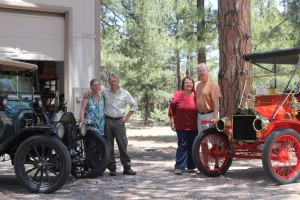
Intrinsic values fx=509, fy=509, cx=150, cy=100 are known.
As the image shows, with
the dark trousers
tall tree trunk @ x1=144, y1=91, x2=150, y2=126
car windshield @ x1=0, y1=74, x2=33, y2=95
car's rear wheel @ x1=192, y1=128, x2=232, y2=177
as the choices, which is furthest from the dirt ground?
tall tree trunk @ x1=144, y1=91, x2=150, y2=126

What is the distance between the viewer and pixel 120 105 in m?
8.25

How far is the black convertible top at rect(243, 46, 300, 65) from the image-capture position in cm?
780

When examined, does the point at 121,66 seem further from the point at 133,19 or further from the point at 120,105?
the point at 120,105

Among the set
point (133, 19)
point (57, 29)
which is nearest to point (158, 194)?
point (57, 29)

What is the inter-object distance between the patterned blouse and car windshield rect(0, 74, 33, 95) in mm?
960

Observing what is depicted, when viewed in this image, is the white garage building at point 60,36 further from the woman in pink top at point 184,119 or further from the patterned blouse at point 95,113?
the woman in pink top at point 184,119

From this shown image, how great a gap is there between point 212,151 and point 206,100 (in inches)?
32.4

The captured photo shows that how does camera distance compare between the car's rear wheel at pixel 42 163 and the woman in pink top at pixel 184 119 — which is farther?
the woman in pink top at pixel 184 119

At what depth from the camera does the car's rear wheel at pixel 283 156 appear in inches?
275

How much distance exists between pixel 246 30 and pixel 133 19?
1238 centimetres

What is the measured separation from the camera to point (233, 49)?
10.2 metres

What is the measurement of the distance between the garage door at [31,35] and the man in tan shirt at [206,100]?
4.68 meters

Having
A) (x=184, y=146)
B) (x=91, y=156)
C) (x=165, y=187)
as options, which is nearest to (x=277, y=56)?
(x=184, y=146)

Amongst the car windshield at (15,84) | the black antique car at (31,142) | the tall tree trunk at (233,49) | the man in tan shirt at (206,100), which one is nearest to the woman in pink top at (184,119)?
the man in tan shirt at (206,100)
